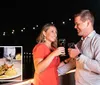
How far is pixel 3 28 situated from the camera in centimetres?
263

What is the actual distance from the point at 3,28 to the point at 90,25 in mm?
1264

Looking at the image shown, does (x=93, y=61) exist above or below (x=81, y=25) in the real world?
below

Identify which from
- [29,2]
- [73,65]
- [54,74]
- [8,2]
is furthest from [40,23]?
→ [54,74]

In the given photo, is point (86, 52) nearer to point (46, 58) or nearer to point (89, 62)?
point (89, 62)

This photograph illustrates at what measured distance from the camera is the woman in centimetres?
155

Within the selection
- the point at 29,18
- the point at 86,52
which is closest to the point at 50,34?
the point at 86,52

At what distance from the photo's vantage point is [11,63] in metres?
2.06

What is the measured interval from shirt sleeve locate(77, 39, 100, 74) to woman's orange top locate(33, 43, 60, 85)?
0.68 ft

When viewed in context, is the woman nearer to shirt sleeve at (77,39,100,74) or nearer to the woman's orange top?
the woman's orange top

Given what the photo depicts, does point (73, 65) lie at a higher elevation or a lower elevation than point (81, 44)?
lower

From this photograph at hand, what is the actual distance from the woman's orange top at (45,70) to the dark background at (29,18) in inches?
31.0

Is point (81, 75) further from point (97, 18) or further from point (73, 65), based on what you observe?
point (97, 18)

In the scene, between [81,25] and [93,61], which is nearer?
[93,61]

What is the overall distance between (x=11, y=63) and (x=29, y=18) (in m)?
0.92
